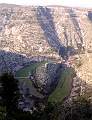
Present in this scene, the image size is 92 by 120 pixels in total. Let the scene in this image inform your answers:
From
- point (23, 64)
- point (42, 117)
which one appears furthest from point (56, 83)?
point (42, 117)

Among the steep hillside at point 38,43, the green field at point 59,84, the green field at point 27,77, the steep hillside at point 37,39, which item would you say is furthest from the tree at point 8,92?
the steep hillside at point 37,39

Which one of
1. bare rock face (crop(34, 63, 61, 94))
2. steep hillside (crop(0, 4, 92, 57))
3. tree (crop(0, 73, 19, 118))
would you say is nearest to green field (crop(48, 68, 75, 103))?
bare rock face (crop(34, 63, 61, 94))

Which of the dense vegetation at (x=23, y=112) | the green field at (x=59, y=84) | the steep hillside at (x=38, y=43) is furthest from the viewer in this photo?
the steep hillside at (x=38, y=43)

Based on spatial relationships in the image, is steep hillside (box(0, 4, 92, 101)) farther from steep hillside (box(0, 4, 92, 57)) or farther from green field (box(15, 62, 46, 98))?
green field (box(15, 62, 46, 98))

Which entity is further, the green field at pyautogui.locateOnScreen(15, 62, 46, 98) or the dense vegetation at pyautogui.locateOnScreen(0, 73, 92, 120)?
the green field at pyautogui.locateOnScreen(15, 62, 46, 98)

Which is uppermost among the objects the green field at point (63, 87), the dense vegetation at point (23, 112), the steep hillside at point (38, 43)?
the steep hillside at point (38, 43)

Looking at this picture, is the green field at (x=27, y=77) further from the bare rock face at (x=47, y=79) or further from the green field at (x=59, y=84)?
the bare rock face at (x=47, y=79)
